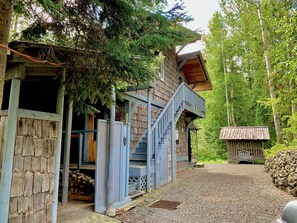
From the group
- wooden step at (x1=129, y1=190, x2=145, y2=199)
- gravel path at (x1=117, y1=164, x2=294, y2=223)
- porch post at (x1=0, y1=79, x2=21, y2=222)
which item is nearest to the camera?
porch post at (x1=0, y1=79, x2=21, y2=222)

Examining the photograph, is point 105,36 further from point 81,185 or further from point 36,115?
point 81,185

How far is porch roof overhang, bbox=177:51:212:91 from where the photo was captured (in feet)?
44.3

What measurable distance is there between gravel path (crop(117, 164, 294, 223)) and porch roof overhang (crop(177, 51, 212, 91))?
744 cm

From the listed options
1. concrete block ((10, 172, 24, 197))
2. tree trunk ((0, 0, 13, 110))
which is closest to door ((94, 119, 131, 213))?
concrete block ((10, 172, 24, 197))

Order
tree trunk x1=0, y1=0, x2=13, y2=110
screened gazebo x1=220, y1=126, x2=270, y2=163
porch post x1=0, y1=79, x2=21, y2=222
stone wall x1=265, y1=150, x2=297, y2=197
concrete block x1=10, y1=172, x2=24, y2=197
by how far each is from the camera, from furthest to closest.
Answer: screened gazebo x1=220, y1=126, x2=270, y2=163
stone wall x1=265, y1=150, x2=297, y2=197
concrete block x1=10, y1=172, x2=24, y2=197
porch post x1=0, y1=79, x2=21, y2=222
tree trunk x1=0, y1=0, x2=13, y2=110

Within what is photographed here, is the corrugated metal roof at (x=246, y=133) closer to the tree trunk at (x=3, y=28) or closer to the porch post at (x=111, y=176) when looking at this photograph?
the porch post at (x=111, y=176)

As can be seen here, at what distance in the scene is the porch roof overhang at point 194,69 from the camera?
13500 mm

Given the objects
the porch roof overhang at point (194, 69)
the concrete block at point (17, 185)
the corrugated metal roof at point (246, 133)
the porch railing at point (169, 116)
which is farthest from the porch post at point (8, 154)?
the corrugated metal roof at point (246, 133)

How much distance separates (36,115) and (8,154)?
0.72 m

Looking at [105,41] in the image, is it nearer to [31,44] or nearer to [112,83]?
[112,83]

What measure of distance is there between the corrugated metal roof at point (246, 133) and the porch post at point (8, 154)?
18850 mm

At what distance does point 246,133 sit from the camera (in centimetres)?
1959

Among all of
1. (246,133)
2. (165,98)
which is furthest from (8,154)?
(246,133)

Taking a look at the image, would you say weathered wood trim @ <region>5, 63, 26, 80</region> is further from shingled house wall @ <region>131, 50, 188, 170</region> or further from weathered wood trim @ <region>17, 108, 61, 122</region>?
shingled house wall @ <region>131, 50, 188, 170</region>
